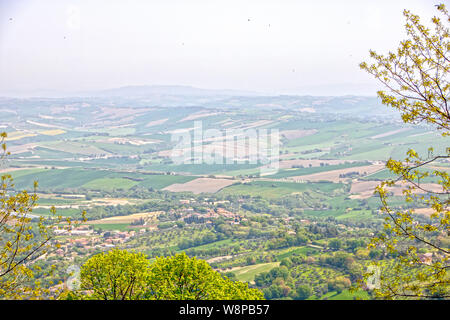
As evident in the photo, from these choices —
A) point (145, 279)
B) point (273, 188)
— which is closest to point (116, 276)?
point (145, 279)

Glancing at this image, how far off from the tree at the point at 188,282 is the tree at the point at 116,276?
0.97 ft

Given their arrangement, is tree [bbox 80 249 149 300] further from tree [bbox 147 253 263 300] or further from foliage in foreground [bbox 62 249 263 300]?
tree [bbox 147 253 263 300]

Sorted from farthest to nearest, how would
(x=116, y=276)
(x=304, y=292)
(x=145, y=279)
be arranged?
(x=304, y=292)
(x=116, y=276)
(x=145, y=279)

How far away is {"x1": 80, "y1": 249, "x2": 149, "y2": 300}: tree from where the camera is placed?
11.5m

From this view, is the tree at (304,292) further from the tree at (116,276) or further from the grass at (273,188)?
the grass at (273,188)

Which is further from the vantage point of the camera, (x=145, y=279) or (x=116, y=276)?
(x=116, y=276)

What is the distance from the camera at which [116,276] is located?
38.6ft

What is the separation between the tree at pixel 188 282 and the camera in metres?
11.4

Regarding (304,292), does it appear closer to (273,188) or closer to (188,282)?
(188,282)

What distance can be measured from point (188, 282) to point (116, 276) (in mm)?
1847

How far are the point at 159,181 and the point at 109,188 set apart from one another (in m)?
10.1

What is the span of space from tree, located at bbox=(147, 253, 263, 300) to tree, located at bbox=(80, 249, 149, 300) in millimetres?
295
